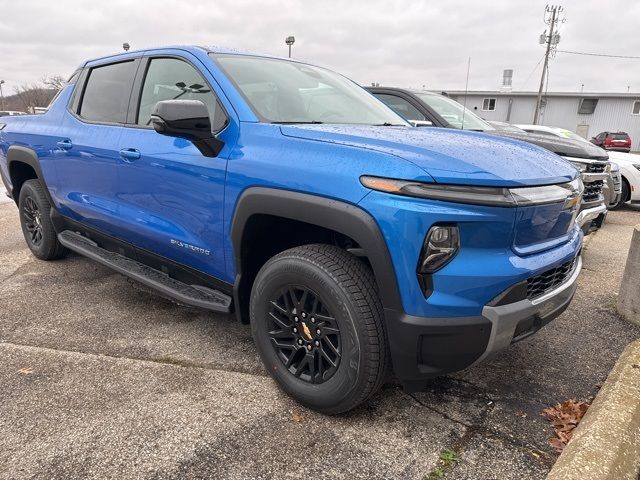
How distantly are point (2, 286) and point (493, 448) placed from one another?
4.03 meters

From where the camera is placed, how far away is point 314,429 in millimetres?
2334

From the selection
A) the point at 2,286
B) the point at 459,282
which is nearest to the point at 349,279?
the point at 459,282

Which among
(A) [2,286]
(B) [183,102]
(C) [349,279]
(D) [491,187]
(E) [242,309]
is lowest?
(A) [2,286]

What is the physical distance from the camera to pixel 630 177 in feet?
27.5

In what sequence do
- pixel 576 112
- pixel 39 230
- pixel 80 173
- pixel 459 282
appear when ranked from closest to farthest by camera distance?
pixel 459 282 → pixel 80 173 → pixel 39 230 → pixel 576 112

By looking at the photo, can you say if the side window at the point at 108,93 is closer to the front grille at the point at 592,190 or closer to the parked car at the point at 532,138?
the parked car at the point at 532,138

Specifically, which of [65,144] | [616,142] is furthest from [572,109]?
[65,144]

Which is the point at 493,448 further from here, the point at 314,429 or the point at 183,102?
the point at 183,102

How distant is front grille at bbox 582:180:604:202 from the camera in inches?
197

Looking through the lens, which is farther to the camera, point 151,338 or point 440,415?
point 151,338

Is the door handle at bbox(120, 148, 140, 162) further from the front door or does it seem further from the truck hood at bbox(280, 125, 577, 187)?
the truck hood at bbox(280, 125, 577, 187)

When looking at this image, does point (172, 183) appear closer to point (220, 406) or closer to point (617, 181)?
point (220, 406)

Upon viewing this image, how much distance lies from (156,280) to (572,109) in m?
38.8

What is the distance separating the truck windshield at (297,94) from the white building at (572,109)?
32.0 m
